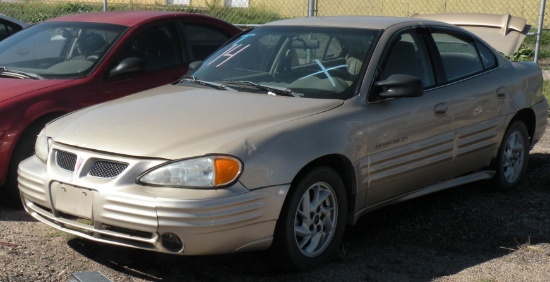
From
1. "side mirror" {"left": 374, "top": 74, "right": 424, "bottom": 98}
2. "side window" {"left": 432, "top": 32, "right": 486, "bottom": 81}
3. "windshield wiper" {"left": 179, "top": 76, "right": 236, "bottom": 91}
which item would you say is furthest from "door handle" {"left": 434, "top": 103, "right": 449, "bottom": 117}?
"windshield wiper" {"left": 179, "top": 76, "right": 236, "bottom": 91}

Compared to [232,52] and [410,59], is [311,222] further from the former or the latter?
[232,52]

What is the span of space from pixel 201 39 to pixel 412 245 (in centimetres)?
344

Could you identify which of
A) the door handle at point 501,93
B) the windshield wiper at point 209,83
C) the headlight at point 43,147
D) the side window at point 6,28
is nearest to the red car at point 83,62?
the headlight at point 43,147

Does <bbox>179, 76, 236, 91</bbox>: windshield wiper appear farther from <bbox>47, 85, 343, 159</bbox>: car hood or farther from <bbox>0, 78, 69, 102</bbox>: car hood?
<bbox>0, 78, 69, 102</bbox>: car hood

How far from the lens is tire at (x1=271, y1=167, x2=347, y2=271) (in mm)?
4945

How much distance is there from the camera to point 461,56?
22.1 feet

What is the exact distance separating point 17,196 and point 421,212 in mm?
3060

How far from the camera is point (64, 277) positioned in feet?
16.4

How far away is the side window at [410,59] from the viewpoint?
601cm

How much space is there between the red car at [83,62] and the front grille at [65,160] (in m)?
1.28

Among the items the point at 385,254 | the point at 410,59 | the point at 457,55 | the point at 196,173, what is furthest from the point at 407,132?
the point at 196,173

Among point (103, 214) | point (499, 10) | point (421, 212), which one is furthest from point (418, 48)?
point (499, 10)

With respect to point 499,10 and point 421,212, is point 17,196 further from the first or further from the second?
point 499,10

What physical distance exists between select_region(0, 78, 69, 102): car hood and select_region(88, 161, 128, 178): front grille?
1.86 m
